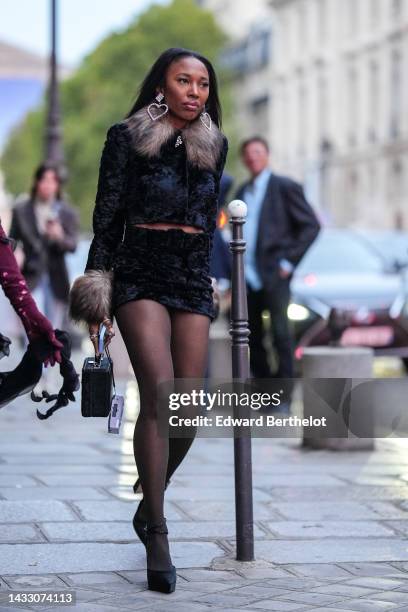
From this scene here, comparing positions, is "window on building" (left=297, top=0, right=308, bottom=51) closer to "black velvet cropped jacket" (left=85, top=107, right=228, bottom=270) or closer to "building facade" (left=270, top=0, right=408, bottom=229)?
"building facade" (left=270, top=0, right=408, bottom=229)

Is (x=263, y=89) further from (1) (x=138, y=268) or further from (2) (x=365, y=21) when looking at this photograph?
(1) (x=138, y=268)

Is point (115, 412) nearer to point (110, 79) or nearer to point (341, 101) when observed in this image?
point (110, 79)

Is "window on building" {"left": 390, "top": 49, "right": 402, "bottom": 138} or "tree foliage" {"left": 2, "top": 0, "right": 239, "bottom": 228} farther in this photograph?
"tree foliage" {"left": 2, "top": 0, "right": 239, "bottom": 228}

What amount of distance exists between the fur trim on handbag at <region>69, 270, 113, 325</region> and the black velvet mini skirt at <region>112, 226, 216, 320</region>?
1.7 inches

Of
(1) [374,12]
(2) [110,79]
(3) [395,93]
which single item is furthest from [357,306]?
Result: (2) [110,79]

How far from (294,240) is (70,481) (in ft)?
12.4

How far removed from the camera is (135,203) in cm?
531

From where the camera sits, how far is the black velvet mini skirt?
5.27m

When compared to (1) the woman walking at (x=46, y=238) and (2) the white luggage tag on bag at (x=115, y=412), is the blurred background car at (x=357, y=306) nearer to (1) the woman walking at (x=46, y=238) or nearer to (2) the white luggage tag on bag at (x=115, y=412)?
(1) the woman walking at (x=46, y=238)

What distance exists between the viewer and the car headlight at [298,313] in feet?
44.5

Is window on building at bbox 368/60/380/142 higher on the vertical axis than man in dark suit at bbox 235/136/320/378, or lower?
higher

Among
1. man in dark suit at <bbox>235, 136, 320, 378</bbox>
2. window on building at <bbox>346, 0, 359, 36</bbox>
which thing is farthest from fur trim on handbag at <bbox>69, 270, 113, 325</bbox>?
window on building at <bbox>346, 0, 359, 36</bbox>

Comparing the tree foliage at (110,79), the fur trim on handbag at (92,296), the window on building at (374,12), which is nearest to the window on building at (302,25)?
the tree foliage at (110,79)

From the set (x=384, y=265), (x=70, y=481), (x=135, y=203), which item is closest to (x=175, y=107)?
(x=135, y=203)
